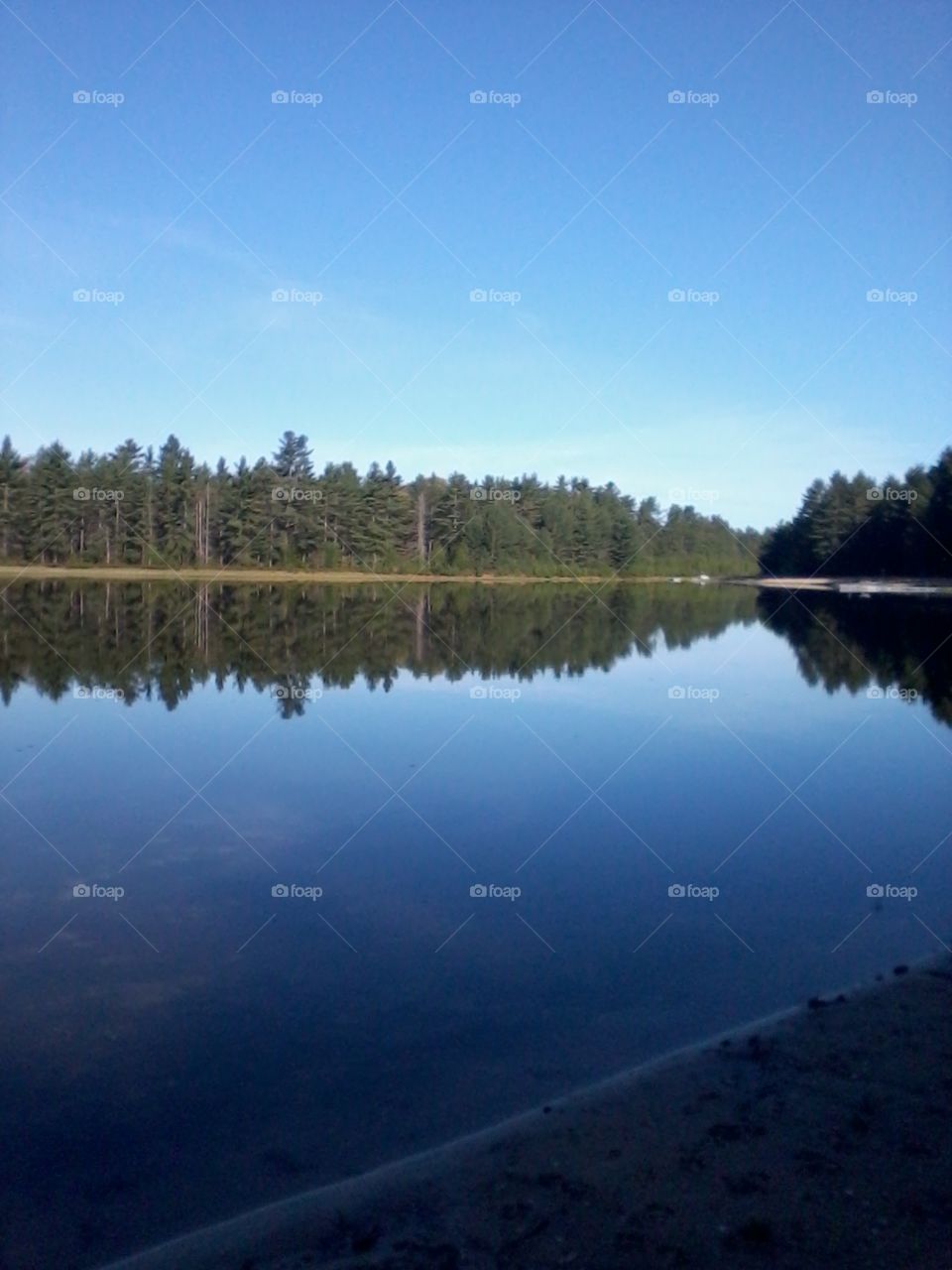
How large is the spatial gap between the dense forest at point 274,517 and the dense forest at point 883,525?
302 inches

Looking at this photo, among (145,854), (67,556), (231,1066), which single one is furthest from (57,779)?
(67,556)

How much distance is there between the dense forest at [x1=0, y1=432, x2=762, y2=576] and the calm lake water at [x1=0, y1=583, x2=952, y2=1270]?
6.94 metres

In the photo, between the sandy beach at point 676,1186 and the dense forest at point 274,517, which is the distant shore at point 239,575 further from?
the sandy beach at point 676,1186

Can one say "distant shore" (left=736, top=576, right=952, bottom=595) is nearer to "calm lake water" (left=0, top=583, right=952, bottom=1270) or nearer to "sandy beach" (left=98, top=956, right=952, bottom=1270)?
"calm lake water" (left=0, top=583, right=952, bottom=1270)

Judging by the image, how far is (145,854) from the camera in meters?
7.45

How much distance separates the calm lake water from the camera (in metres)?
4.11

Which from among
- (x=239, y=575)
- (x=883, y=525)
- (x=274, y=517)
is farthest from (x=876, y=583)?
(x=239, y=575)

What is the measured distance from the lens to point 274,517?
25438 millimetres

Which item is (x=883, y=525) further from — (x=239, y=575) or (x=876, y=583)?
(x=239, y=575)

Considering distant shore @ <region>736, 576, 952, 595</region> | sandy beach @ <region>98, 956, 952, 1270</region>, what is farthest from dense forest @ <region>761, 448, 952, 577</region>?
sandy beach @ <region>98, 956, 952, 1270</region>

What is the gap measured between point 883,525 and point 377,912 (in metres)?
23.2

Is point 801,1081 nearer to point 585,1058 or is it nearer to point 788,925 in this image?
point 585,1058

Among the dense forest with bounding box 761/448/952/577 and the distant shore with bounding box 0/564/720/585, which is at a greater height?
the dense forest with bounding box 761/448/952/577

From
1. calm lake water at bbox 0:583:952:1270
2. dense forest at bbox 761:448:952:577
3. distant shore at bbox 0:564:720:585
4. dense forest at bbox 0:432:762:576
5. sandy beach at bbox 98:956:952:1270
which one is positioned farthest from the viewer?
distant shore at bbox 0:564:720:585
